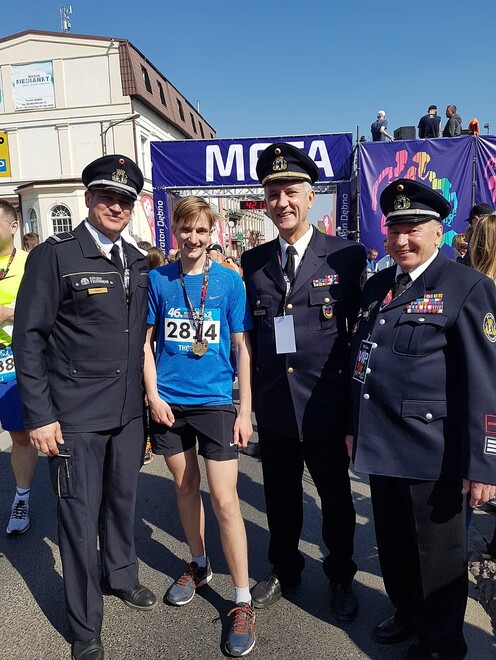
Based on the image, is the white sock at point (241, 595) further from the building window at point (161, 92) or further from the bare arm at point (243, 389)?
the building window at point (161, 92)

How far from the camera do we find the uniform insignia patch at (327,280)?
7.76 feet

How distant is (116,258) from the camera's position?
7.79 ft

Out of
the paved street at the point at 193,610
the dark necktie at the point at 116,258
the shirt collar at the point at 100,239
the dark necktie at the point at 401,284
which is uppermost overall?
the shirt collar at the point at 100,239

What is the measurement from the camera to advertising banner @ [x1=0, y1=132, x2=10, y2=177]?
30.3 m

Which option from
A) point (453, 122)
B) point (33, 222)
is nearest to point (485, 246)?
point (453, 122)

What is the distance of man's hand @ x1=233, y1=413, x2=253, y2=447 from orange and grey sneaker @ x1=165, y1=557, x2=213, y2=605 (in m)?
0.85

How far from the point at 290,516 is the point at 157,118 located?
117 ft

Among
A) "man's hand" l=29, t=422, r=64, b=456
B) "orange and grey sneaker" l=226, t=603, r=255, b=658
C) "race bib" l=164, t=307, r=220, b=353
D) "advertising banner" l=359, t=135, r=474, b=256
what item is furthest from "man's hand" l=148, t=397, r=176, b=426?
"advertising banner" l=359, t=135, r=474, b=256

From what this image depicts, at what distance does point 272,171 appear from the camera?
233cm

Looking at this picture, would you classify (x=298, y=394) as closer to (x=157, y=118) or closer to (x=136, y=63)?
(x=136, y=63)

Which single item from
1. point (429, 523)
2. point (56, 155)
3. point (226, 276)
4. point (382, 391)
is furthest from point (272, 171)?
point (56, 155)

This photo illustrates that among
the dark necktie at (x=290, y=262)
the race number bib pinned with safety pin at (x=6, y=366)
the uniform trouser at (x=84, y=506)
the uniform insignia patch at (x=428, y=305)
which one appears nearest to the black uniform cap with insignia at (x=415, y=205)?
the uniform insignia patch at (x=428, y=305)

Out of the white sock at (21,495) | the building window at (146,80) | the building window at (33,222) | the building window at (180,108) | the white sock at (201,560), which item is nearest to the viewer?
the white sock at (201,560)

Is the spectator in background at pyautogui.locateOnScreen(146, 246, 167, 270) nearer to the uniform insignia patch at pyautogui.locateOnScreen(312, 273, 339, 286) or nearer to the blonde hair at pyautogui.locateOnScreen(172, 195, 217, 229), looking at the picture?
the blonde hair at pyautogui.locateOnScreen(172, 195, 217, 229)
